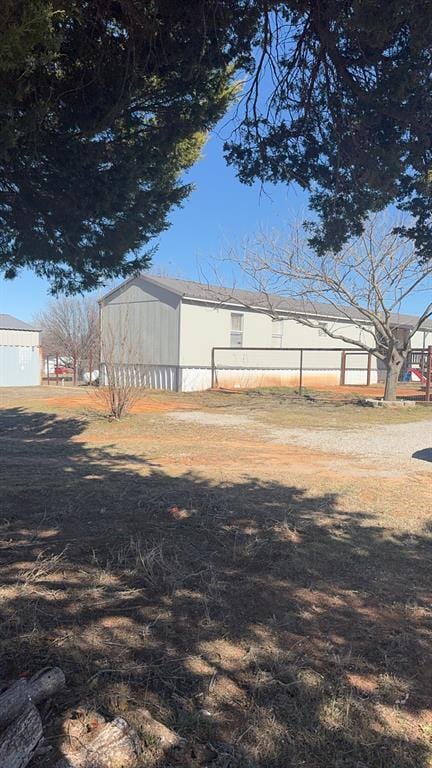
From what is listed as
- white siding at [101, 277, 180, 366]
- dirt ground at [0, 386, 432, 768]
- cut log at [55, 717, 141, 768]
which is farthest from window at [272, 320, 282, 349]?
cut log at [55, 717, 141, 768]

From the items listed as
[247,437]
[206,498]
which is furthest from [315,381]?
[206,498]

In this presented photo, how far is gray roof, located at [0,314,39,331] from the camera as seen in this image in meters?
25.9

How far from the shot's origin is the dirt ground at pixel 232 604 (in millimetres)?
2086

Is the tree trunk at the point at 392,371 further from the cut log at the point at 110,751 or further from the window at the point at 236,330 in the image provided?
the cut log at the point at 110,751

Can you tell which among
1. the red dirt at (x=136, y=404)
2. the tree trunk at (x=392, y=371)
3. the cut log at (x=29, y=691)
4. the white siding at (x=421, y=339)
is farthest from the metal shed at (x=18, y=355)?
the cut log at (x=29, y=691)

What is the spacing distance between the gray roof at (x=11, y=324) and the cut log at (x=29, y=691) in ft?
83.9

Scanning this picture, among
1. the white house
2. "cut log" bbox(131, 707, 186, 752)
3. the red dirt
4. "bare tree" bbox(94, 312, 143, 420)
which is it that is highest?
the white house

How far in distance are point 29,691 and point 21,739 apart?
0.26m

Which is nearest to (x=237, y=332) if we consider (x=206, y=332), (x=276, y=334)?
(x=206, y=332)

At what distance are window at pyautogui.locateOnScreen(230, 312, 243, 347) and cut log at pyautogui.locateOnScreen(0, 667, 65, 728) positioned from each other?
21.1m

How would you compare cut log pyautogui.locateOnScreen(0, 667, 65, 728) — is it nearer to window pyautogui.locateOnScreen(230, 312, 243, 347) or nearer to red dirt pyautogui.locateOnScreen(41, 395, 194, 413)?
red dirt pyautogui.locateOnScreen(41, 395, 194, 413)

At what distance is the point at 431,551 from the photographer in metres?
4.03

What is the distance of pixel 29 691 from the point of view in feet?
6.81

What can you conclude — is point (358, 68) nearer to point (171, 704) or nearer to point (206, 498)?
point (206, 498)
